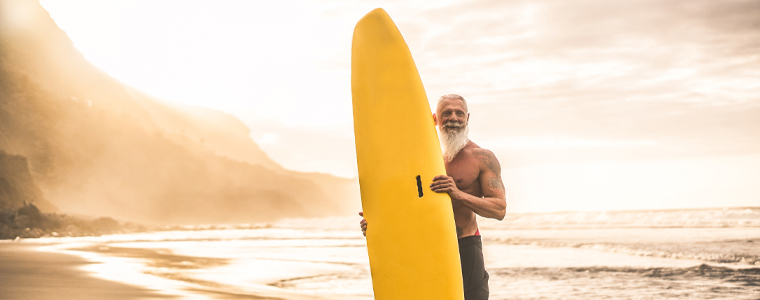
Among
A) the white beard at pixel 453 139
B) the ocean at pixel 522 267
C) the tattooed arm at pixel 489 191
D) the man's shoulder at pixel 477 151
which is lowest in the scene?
the ocean at pixel 522 267

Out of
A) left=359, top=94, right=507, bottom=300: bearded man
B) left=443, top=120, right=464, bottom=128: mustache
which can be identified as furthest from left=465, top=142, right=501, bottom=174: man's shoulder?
left=443, top=120, right=464, bottom=128: mustache

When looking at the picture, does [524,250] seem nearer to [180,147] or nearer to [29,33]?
[29,33]

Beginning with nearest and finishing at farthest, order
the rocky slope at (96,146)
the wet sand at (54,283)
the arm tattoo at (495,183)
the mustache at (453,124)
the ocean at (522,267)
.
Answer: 1. the arm tattoo at (495,183)
2. the mustache at (453,124)
3. the wet sand at (54,283)
4. the ocean at (522,267)
5. the rocky slope at (96,146)

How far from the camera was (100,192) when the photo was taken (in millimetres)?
46688

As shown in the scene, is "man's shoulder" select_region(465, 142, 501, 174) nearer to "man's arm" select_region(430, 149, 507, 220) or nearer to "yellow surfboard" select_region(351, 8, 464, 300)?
"man's arm" select_region(430, 149, 507, 220)

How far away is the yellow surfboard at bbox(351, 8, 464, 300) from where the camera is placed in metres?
2.87

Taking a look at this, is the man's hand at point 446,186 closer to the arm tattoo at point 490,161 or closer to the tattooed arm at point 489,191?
the tattooed arm at point 489,191

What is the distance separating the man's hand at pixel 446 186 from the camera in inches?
109

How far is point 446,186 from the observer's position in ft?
9.08

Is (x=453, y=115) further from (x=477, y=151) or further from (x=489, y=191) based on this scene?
(x=489, y=191)

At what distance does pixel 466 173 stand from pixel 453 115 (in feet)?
1.07

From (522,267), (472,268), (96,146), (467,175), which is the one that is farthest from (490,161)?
(96,146)

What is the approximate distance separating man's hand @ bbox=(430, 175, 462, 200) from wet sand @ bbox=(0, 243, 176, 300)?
16.5 feet

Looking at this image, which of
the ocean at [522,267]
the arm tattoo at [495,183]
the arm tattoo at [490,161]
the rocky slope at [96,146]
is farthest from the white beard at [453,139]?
the rocky slope at [96,146]
